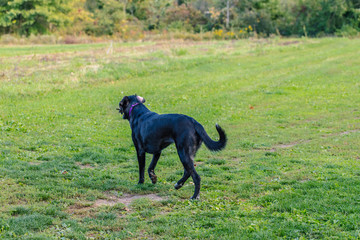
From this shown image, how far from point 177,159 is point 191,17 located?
206 feet

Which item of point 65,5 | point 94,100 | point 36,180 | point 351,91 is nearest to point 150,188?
point 36,180

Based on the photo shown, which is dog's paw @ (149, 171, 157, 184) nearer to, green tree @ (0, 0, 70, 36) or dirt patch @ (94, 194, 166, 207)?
dirt patch @ (94, 194, 166, 207)

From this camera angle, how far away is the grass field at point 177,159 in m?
6.06

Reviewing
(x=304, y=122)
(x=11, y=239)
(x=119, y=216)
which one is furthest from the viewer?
(x=304, y=122)

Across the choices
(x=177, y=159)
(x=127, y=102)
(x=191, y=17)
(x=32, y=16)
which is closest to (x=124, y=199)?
(x=127, y=102)

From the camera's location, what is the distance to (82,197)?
7.45 m

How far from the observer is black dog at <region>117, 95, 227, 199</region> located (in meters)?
7.45

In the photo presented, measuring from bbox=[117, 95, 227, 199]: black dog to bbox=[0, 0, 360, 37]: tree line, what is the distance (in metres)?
53.6

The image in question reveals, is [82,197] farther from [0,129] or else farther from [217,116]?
[217,116]

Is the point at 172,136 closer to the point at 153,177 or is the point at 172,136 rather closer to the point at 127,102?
the point at 153,177

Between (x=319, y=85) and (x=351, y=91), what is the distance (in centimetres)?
219

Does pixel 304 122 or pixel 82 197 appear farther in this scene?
pixel 304 122

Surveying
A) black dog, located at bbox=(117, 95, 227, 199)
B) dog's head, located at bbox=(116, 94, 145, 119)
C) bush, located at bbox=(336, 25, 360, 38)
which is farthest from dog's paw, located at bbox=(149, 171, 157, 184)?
bush, located at bbox=(336, 25, 360, 38)

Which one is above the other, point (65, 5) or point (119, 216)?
point (65, 5)
